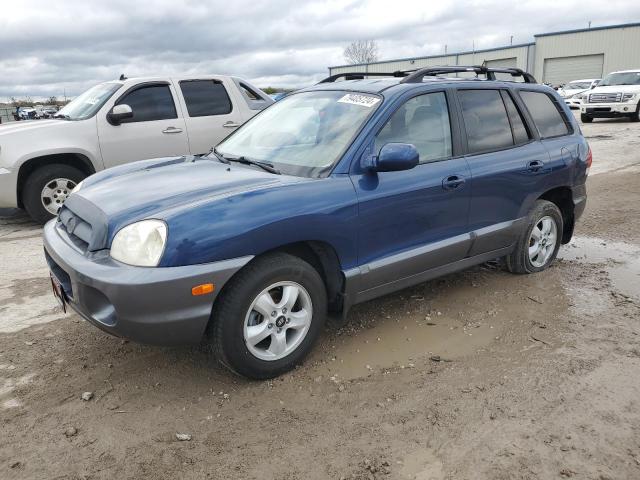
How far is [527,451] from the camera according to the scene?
2572mm

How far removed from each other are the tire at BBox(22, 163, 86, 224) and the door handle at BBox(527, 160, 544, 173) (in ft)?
17.3

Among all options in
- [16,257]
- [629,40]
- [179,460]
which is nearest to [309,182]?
[179,460]

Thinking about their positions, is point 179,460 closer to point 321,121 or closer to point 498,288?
point 321,121

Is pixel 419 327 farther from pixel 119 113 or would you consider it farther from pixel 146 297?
pixel 119 113

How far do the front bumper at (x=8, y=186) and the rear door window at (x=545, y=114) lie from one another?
18.6 ft

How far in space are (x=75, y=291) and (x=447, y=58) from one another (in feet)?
179

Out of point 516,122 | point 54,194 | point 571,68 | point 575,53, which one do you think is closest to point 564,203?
point 516,122

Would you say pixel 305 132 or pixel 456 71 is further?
pixel 456 71

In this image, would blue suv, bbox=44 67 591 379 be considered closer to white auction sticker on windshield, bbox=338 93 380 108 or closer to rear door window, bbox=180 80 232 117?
white auction sticker on windshield, bbox=338 93 380 108

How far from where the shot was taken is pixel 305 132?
3799 millimetres

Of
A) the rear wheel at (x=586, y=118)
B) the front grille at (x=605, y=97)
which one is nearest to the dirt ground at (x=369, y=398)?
the front grille at (x=605, y=97)

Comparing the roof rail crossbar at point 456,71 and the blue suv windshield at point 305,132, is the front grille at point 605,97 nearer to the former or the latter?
the roof rail crossbar at point 456,71

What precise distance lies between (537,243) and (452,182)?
1.50 meters

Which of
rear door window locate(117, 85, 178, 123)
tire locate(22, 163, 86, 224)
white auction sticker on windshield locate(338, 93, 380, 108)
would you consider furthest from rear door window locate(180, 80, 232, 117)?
white auction sticker on windshield locate(338, 93, 380, 108)
